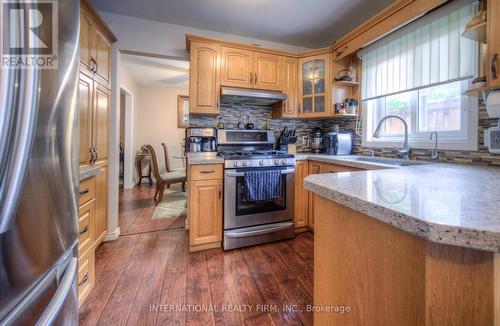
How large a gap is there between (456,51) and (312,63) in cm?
139

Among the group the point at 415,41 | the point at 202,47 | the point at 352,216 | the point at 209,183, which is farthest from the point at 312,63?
the point at 352,216

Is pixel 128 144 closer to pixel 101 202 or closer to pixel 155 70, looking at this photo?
pixel 155 70

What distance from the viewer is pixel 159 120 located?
4.96 metres

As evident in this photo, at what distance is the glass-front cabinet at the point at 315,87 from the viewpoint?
255 centimetres

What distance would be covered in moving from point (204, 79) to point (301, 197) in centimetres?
176

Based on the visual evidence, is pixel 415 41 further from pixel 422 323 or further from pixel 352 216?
pixel 422 323

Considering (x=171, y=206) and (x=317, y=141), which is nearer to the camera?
(x=317, y=141)

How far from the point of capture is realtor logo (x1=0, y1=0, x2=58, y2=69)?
13.7 inches

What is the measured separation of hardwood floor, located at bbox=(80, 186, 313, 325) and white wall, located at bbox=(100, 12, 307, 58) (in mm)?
2148

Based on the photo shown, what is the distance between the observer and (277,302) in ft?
4.45

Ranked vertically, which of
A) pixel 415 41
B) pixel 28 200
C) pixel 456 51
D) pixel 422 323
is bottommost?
pixel 422 323

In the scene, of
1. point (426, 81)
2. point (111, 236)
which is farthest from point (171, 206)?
point (426, 81)

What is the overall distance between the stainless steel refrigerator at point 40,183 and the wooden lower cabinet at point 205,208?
134 cm

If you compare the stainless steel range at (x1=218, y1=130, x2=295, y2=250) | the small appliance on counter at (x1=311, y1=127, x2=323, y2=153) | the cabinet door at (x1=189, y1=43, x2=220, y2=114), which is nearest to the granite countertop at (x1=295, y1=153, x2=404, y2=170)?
the stainless steel range at (x1=218, y1=130, x2=295, y2=250)
